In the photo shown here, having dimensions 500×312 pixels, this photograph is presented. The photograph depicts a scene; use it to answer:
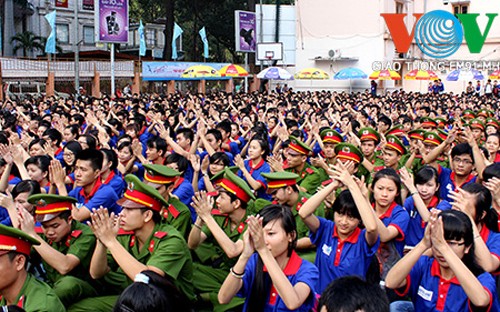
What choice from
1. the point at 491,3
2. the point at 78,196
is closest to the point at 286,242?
the point at 78,196

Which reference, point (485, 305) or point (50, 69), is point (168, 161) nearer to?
point (485, 305)

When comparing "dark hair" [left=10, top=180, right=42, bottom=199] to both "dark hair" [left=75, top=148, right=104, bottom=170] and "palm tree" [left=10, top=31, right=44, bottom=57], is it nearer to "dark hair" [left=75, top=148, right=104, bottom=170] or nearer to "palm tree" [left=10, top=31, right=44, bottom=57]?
"dark hair" [left=75, top=148, right=104, bottom=170]

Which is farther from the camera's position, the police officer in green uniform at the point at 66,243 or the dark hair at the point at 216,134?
the dark hair at the point at 216,134

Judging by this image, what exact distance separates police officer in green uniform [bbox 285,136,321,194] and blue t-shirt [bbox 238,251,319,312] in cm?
307

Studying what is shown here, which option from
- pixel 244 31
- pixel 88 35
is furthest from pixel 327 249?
pixel 88 35

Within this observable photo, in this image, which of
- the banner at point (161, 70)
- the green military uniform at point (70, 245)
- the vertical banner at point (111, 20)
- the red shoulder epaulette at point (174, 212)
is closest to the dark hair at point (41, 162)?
the red shoulder epaulette at point (174, 212)

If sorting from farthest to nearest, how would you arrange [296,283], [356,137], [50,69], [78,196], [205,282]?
[50,69] → [356,137] → [78,196] → [205,282] → [296,283]

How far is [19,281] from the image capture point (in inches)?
128

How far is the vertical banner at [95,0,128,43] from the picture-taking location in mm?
18922

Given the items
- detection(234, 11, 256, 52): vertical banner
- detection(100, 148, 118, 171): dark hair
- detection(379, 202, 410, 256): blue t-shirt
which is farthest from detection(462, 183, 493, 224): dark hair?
detection(234, 11, 256, 52): vertical banner

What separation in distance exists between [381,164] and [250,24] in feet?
67.5

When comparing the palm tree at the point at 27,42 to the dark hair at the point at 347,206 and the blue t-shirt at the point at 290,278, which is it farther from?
the blue t-shirt at the point at 290,278

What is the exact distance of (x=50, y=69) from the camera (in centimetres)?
2130

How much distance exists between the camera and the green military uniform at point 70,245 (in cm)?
418
